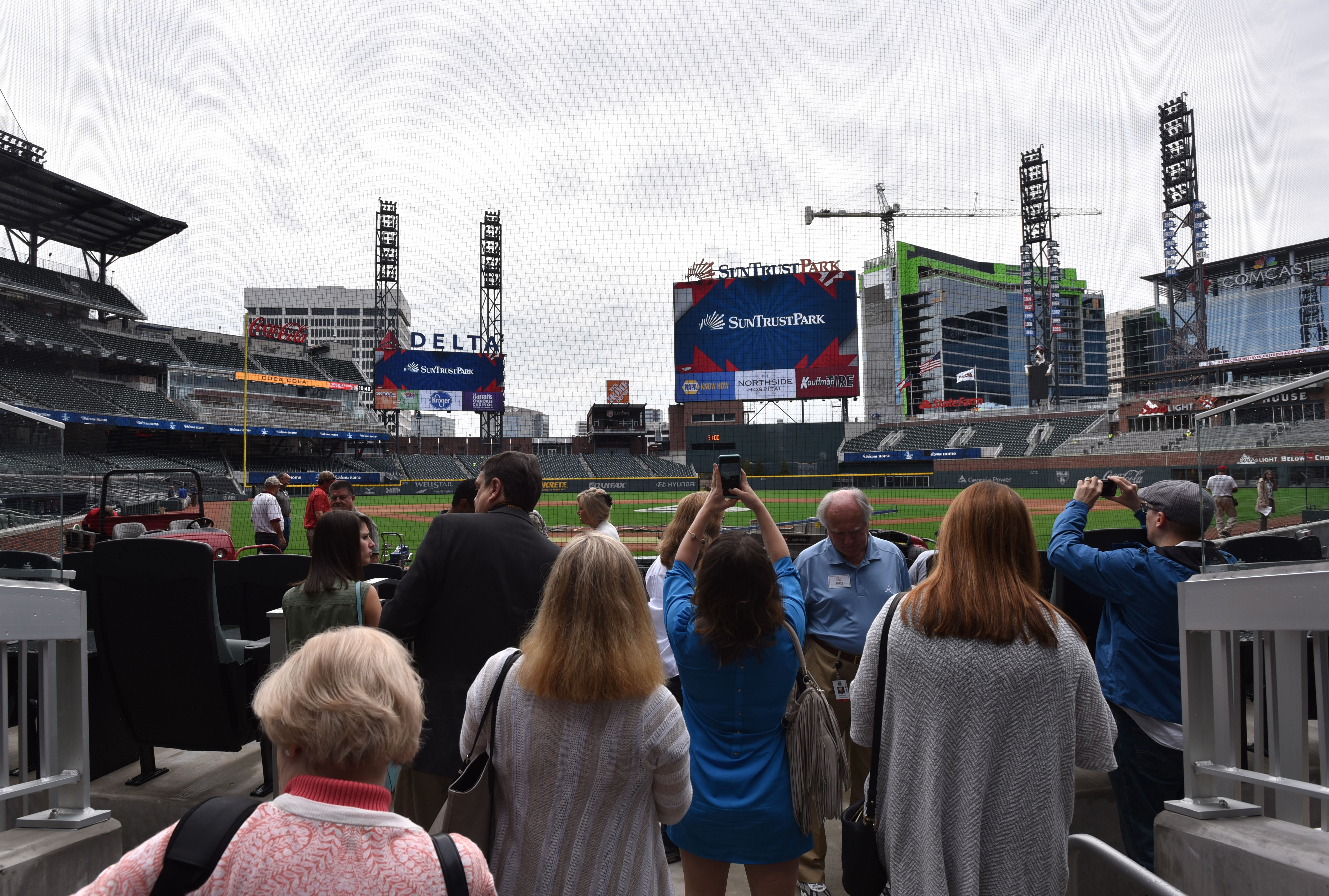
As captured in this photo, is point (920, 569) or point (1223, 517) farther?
point (920, 569)

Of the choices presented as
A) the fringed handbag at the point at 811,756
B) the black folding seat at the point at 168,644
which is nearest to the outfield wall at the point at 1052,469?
the fringed handbag at the point at 811,756

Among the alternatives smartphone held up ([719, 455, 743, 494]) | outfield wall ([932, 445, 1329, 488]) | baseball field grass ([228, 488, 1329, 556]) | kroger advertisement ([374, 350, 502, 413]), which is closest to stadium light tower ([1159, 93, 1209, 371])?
outfield wall ([932, 445, 1329, 488])

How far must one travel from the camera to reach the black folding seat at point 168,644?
3436mm

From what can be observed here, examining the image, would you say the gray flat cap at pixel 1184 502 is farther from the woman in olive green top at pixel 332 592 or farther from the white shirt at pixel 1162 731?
the woman in olive green top at pixel 332 592

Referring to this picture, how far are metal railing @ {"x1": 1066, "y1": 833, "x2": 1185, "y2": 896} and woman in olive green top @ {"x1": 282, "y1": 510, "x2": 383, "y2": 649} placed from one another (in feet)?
9.23

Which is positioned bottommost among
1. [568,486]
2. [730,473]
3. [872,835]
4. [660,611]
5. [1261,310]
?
[872,835]

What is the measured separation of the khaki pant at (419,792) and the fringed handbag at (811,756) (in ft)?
4.32

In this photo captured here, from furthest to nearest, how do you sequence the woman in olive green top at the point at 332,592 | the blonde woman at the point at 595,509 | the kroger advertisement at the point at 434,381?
the kroger advertisement at the point at 434,381
the blonde woman at the point at 595,509
the woman in olive green top at the point at 332,592

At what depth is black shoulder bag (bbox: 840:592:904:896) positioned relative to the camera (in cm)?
209

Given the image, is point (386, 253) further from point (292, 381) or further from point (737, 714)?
point (737, 714)

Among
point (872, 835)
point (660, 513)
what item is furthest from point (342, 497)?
point (660, 513)

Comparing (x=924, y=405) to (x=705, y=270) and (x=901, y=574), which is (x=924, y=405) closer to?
(x=705, y=270)

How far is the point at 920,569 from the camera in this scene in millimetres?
3689

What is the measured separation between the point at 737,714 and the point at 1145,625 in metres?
1.75
